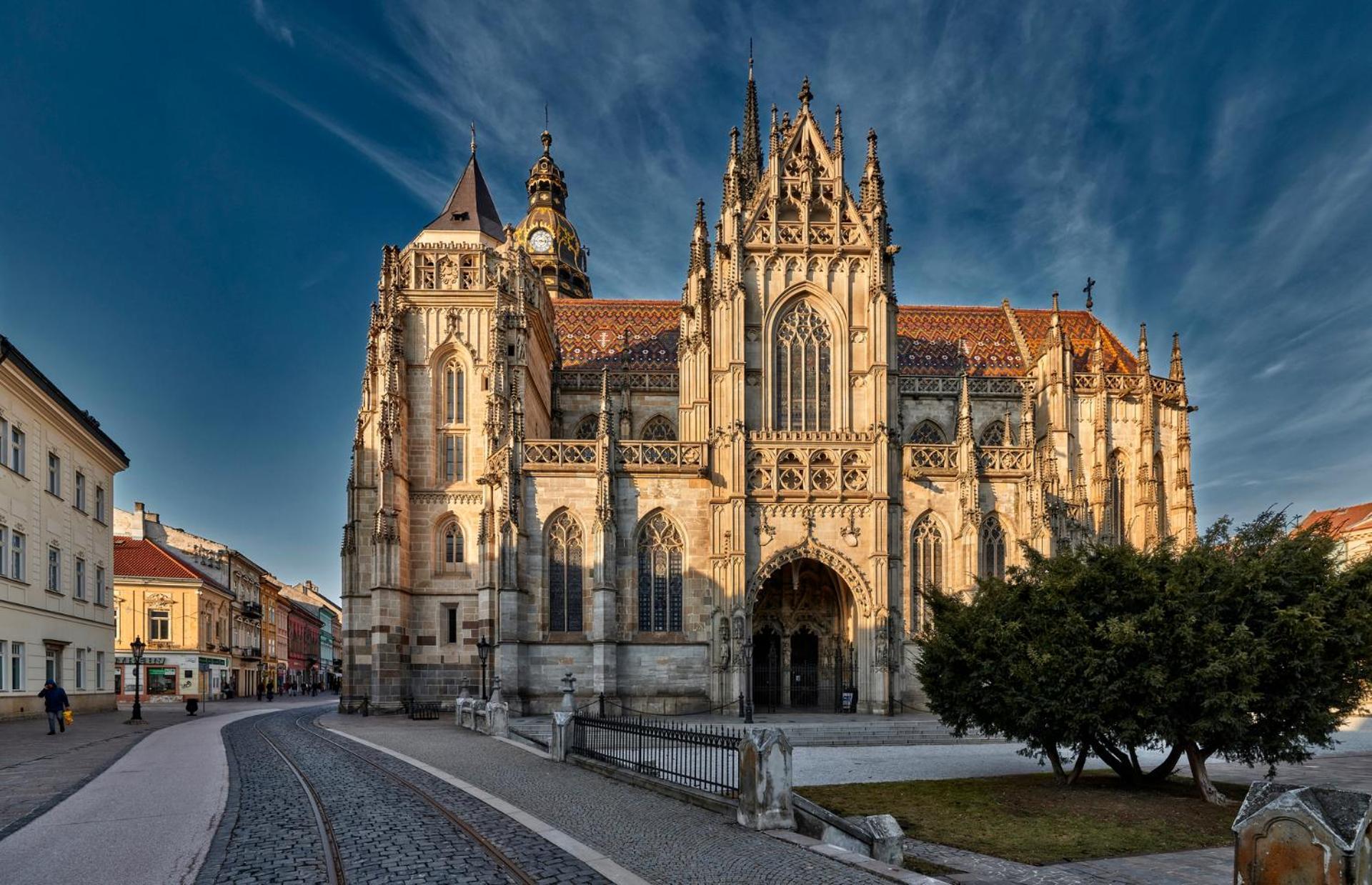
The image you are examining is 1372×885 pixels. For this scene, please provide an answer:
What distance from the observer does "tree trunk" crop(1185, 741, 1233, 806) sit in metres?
13.6

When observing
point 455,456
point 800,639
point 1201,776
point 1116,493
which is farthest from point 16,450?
point 1116,493

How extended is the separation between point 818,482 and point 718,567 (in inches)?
181

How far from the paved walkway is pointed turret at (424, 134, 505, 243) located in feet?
84.4

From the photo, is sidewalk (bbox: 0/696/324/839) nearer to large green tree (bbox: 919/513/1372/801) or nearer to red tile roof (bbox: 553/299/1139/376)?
large green tree (bbox: 919/513/1372/801)

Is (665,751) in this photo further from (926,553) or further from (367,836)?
(926,553)

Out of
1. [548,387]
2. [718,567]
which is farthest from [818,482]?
[548,387]

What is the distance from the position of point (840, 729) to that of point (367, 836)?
16289 mm

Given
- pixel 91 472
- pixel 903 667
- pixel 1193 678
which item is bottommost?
pixel 903 667

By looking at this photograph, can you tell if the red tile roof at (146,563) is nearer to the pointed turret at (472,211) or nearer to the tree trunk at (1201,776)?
the pointed turret at (472,211)

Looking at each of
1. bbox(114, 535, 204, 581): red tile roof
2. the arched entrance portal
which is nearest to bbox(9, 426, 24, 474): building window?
the arched entrance portal

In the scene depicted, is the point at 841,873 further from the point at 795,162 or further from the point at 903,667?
the point at 795,162

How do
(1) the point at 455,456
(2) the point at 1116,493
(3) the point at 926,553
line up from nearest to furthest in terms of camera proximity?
(3) the point at 926,553 → (1) the point at 455,456 → (2) the point at 1116,493

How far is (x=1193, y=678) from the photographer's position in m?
12.8

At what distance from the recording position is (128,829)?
34.1ft
